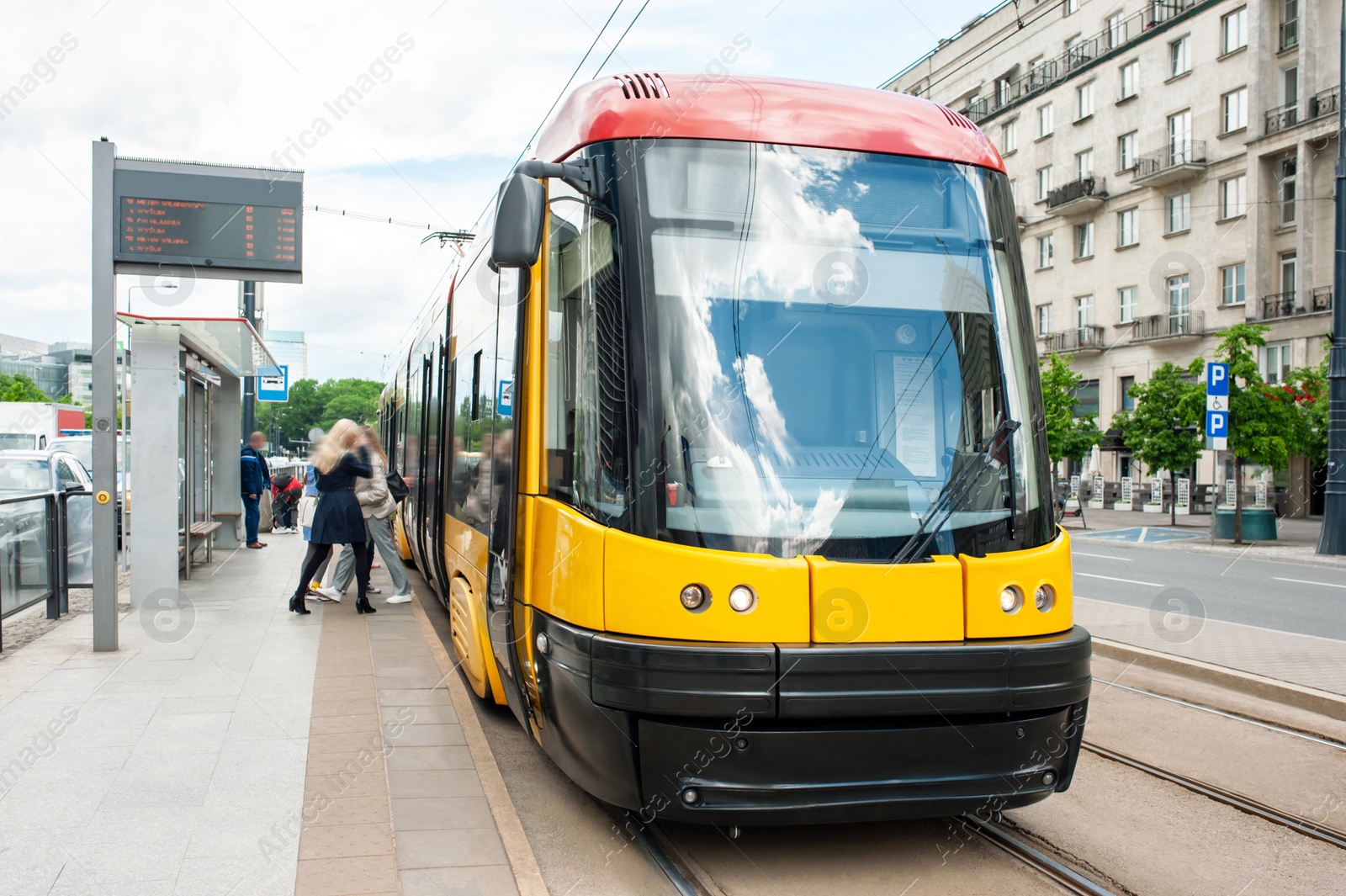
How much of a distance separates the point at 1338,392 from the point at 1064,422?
46.7 ft

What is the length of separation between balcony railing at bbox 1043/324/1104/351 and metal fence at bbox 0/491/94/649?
39743mm

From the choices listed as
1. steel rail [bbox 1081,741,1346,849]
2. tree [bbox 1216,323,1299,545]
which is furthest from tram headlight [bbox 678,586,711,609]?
tree [bbox 1216,323,1299,545]

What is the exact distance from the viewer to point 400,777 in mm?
5184

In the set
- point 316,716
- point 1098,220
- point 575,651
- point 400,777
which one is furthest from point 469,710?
point 1098,220

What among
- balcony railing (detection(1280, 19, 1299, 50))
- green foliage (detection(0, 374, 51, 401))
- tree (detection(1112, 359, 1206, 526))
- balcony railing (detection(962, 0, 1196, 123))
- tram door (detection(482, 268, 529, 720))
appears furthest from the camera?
green foliage (detection(0, 374, 51, 401))

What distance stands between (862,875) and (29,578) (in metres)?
7.61

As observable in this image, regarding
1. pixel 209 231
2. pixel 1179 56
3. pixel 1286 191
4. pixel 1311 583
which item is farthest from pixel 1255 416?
pixel 209 231

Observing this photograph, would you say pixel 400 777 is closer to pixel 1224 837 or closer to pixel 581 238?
pixel 581 238

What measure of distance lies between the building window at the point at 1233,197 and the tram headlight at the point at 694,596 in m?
38.5

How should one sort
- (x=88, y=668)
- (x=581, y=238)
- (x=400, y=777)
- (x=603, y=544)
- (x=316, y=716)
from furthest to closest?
1. (x=88, y=668)
2. (x=316, y=716)
3. (x=400, y=777)
4. (x=581, y=238)
5. (x=603, y=544)

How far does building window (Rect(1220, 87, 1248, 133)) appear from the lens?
3697cm

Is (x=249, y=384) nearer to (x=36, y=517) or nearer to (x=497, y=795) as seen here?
(x=36, y=517)

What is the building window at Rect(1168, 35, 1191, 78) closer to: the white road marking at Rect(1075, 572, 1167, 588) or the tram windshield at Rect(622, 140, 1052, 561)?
the white road marking at Rect(1075, 572, 1167, 588)

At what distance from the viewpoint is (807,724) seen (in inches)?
157
